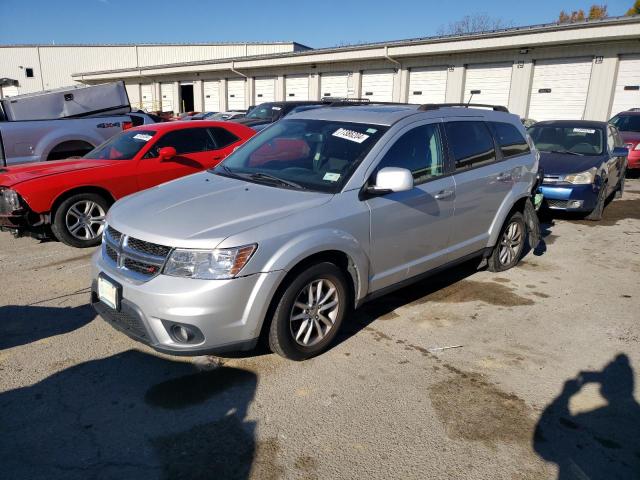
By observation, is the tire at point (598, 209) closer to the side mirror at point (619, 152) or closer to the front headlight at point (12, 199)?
the side mirror at point (619, 152)

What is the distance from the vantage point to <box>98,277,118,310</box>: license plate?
3.29 m

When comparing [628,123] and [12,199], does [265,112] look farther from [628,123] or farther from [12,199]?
[628,123]

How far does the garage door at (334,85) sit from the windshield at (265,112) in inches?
444

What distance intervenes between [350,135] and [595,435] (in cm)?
268

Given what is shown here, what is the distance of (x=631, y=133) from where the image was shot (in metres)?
12.9

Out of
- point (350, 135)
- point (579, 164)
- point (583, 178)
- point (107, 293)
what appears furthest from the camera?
point (579, 164)


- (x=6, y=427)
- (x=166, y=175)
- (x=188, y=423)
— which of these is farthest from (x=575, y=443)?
(x=166, y=175)

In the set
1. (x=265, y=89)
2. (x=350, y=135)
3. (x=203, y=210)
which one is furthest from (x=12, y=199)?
(x=265, y=89)

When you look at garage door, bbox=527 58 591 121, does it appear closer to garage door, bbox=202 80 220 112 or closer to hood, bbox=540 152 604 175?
hood, bbox=540 152 604 175

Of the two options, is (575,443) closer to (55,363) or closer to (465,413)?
(465,413)

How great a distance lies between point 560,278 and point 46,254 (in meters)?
6.09

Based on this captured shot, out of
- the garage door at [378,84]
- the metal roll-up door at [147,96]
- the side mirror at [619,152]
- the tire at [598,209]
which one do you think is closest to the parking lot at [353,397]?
the tire at [598,209]

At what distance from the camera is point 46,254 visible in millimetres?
6137

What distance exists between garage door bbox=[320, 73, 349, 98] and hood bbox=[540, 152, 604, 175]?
17012 mm
